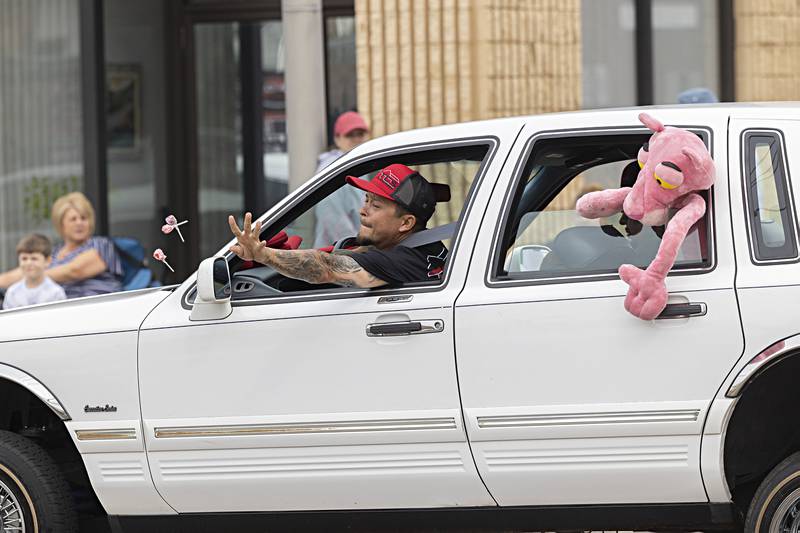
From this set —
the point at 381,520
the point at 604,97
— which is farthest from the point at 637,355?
the point at 604,97

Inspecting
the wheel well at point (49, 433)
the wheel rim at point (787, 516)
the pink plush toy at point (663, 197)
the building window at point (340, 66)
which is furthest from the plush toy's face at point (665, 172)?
the building window at point (340, 66)

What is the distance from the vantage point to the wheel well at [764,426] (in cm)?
492

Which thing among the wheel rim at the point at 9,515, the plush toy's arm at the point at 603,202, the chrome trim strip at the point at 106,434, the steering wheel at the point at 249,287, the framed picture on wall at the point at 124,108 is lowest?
the wheel rim at the point at 9,515

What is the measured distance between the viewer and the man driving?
5.02 m

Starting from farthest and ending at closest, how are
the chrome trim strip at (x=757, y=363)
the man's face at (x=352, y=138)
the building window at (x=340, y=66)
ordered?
1. the building window at (x=340, y=66)
2. the man's face at (x=352, y=138)
3. the chrome trim strip at (x=757, y=363)

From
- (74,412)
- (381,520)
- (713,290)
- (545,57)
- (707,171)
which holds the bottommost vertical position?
(381,520)

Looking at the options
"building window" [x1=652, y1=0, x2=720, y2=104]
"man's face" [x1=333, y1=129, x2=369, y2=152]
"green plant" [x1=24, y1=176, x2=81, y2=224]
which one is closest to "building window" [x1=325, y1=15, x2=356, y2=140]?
"green plant" [x1=24, y1=176, x2=81, y2=224]

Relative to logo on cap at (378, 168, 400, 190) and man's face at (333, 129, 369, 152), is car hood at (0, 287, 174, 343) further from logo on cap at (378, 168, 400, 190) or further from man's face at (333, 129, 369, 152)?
man's face at (333, 129, 369, 152)

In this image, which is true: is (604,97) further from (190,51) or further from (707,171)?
(707,171)

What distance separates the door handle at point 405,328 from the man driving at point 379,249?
18 centimetres

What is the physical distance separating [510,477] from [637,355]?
631 millimetres

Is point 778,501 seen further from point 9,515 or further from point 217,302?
point 9,515

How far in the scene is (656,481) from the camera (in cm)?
494

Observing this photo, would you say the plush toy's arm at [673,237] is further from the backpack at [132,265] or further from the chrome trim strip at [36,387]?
the backpack at [132,265]
